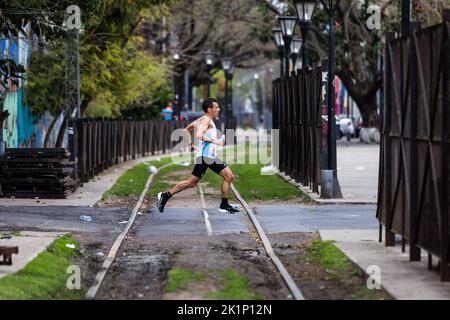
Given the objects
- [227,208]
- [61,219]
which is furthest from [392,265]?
[61,219]

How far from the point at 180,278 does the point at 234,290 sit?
998mm

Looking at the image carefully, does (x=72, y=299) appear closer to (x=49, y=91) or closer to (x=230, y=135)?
(x=49, y=91)

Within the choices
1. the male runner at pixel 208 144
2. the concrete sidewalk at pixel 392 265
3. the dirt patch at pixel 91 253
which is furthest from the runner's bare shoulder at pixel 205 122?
the concrete sidewalk at pixel 392 265

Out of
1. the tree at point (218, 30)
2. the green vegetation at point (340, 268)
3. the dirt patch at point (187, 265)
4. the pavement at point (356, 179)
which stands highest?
the tree at point (218, 30)

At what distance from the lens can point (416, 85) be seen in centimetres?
1286

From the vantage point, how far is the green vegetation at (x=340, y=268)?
11.3 metres

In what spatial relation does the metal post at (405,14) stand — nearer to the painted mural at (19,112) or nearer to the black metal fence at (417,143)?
the black metal fence at (417,143)

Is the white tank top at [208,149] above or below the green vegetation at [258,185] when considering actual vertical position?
above

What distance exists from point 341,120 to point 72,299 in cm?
6195

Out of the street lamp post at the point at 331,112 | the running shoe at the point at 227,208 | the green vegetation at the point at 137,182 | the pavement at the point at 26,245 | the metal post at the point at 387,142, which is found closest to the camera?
the pavement at the point at 26,245

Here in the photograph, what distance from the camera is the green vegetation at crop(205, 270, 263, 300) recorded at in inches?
435

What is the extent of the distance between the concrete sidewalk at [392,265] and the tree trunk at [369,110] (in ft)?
140

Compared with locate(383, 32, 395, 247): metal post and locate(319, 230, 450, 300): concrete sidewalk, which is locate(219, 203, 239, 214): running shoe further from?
locate(383, 32, 395, 247): metal post

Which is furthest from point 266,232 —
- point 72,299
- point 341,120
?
point 341,120
